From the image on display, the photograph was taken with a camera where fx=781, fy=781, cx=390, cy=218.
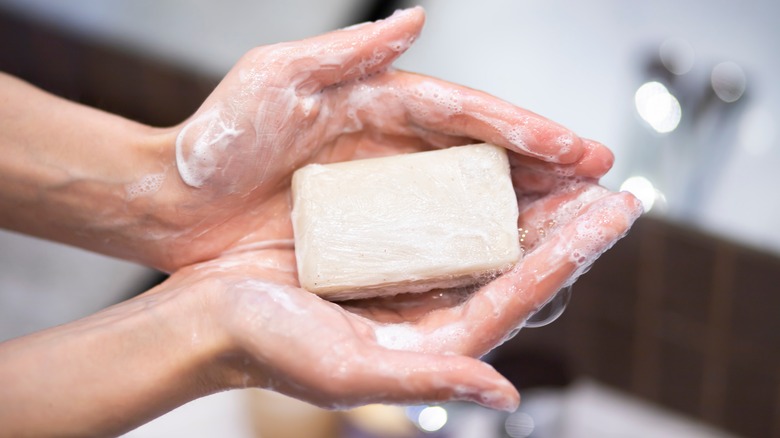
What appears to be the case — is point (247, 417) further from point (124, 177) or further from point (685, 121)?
point (685, 121)

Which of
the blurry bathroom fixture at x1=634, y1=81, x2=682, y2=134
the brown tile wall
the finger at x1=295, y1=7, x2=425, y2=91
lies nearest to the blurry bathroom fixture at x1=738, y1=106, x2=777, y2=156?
the blurry bathroom fixture at x1=634, y1=81, x2=682, y2=134

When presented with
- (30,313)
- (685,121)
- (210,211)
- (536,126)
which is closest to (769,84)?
(685,121)

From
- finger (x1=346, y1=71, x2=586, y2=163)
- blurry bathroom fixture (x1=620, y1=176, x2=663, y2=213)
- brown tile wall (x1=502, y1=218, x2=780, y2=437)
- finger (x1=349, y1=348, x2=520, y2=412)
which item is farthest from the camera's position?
blurry bathroom fixture (x1=620, y1=176, x2=663, y2=213)

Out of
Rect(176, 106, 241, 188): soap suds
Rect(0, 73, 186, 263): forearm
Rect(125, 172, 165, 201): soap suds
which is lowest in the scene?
Rect(176, 106, 241, 188): soap suds

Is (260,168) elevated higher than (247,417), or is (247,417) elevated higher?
(260,168)

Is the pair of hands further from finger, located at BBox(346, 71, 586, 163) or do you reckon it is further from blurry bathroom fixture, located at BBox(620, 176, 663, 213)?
blurry bathroom fixture, located at BBox(620, 176, 663, 213)

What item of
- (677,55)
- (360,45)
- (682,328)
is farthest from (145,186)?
(677,55)

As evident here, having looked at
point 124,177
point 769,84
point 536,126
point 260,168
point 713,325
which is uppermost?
point 124,177
